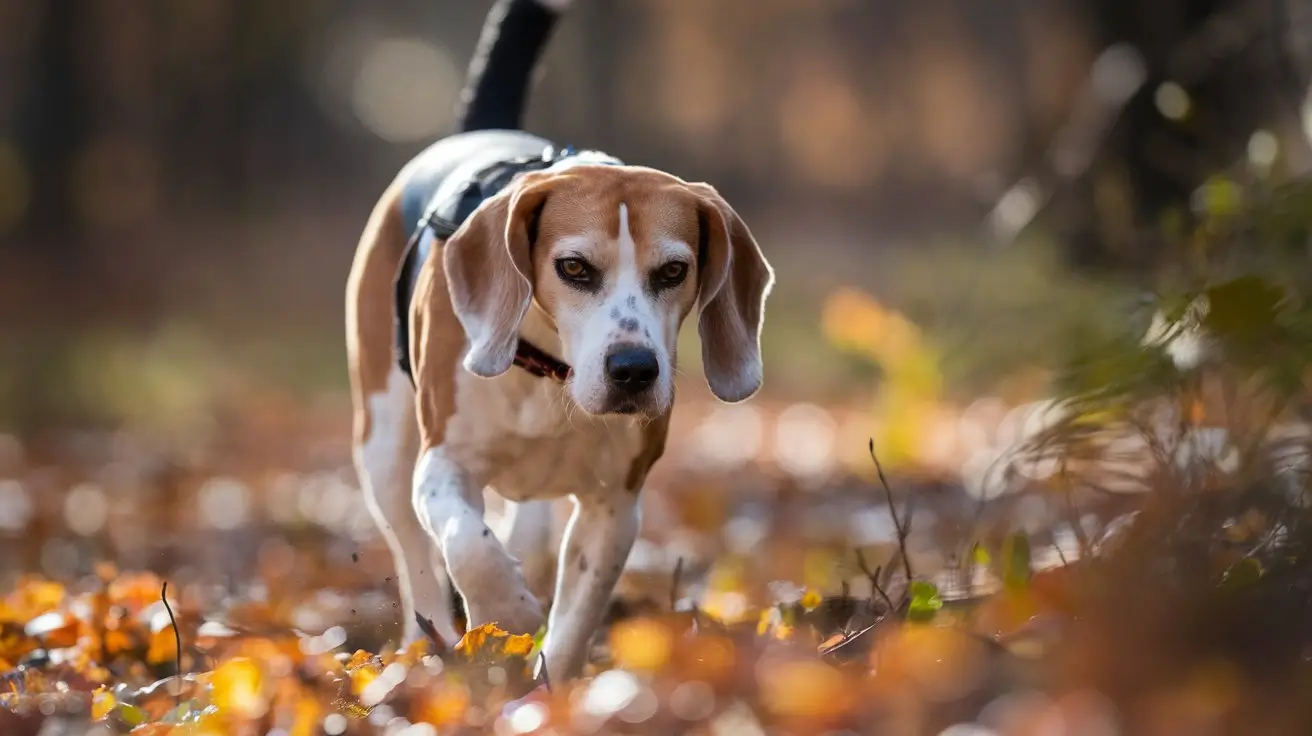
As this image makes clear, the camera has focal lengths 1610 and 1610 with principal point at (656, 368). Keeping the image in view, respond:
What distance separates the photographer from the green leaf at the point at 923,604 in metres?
2.82

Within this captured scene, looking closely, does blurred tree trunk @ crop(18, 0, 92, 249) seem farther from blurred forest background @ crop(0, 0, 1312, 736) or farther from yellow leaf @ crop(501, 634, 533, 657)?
yellow leaf @ crop(501, 634, 533, 657)

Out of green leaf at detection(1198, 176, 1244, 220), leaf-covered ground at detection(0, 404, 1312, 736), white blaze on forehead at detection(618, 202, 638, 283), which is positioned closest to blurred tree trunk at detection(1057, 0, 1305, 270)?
green leaf at detection(1198, 176, 1244, 220)

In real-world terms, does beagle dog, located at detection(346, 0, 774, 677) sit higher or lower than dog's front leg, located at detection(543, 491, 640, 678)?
higher

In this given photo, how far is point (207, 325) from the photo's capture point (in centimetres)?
1642

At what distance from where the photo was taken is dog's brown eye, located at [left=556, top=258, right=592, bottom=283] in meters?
3.57

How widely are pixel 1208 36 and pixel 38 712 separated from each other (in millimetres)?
5286

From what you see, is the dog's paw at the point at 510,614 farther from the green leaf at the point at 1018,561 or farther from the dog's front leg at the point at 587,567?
the green leaf at the point at 1018,561

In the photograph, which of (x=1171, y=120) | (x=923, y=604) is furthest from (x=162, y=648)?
(x=1171, y=120)

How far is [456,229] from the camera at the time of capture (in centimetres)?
393

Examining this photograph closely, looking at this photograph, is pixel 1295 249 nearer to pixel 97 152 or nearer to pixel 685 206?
pixel 685 206

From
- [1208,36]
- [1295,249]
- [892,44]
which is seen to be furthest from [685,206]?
[892,44]

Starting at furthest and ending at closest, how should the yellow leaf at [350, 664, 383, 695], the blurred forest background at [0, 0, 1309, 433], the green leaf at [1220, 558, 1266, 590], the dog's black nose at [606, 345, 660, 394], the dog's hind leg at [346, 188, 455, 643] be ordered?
1. the blurred forest background at [0, 0, 1309, 433]
2. the dog's hind leg at [346, 188, 455, 643]
3. the dog's black nose at [606, 345, 660, 394]
4. the yellow leaf at [350, 664, 383, 695]
5. the green leaf at [1220, 558, 1266, 590]

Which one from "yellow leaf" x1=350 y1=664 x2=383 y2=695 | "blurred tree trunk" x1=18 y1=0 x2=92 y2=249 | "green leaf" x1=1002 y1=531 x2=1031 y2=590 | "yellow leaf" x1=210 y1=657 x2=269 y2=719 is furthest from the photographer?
"blurred tree trunk" x1=18 y1=0 x2=92 y2=249

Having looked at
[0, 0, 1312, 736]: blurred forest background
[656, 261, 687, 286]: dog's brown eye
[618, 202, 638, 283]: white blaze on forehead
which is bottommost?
[0, 0, 1312, 736]: blurred forest background
